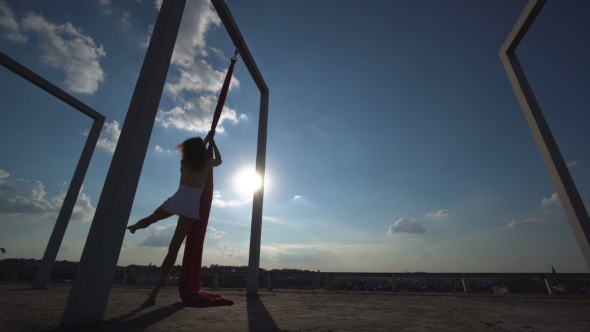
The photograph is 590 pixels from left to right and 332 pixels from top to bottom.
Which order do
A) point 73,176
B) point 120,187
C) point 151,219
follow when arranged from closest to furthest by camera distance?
point 120,187, point 151,219, point 73,176

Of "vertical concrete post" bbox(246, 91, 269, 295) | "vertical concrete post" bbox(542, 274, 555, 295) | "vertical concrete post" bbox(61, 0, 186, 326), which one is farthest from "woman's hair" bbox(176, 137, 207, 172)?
"vertical concrete post" bbox(542, 274, 555, 295)

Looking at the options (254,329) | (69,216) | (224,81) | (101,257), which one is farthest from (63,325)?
(69,216)

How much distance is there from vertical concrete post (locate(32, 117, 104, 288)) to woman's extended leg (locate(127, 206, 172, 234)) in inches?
163

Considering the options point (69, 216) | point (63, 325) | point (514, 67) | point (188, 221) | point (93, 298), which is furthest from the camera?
point (69, 216)

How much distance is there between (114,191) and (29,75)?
18.2 feet

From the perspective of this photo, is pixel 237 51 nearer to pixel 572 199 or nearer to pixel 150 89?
pixel 150 89

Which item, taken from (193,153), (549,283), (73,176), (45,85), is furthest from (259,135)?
(549,283)

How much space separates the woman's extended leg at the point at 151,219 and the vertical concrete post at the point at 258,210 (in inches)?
85.6

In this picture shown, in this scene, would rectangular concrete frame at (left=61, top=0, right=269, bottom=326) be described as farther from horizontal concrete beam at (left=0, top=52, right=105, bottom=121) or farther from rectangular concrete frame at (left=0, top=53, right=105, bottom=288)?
rectangular concrete frame at (left=0, top=53, right=105, bottom=288)

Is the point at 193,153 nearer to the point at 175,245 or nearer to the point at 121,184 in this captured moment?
the point at 175,245

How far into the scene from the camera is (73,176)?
18.5ft

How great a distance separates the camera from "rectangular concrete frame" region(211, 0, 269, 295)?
450 cm

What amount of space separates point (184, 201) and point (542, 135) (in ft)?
17.2

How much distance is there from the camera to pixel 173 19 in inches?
93.5
